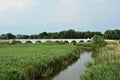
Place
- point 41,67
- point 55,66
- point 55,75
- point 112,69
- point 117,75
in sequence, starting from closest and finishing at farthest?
point 117,75 < point 112,69 < point 41,67 < point 55,75 < point 55,66

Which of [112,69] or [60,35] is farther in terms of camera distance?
[60,35]

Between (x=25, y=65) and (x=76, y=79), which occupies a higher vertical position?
(x=25, y=65)

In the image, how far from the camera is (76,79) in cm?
2236

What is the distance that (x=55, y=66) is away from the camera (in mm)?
26641

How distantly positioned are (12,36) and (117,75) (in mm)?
96435

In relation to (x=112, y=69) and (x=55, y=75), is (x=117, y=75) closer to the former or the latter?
(x=112, y=69)

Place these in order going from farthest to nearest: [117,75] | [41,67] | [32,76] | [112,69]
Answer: [41,67] < [32,76] < [112,69] < [117,75]

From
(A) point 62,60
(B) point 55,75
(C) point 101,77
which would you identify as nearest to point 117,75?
(C) point 101,77

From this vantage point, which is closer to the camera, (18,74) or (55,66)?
(18,74)

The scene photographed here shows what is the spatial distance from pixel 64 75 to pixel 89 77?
9.25 meters

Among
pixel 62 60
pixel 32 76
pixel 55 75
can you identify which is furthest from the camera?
pixel 62 60

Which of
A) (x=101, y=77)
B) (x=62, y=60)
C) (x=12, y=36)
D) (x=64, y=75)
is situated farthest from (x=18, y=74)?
(x=12, y=36)

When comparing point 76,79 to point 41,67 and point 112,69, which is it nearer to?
point 41,67

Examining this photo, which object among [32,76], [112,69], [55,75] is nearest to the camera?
[112,69]
